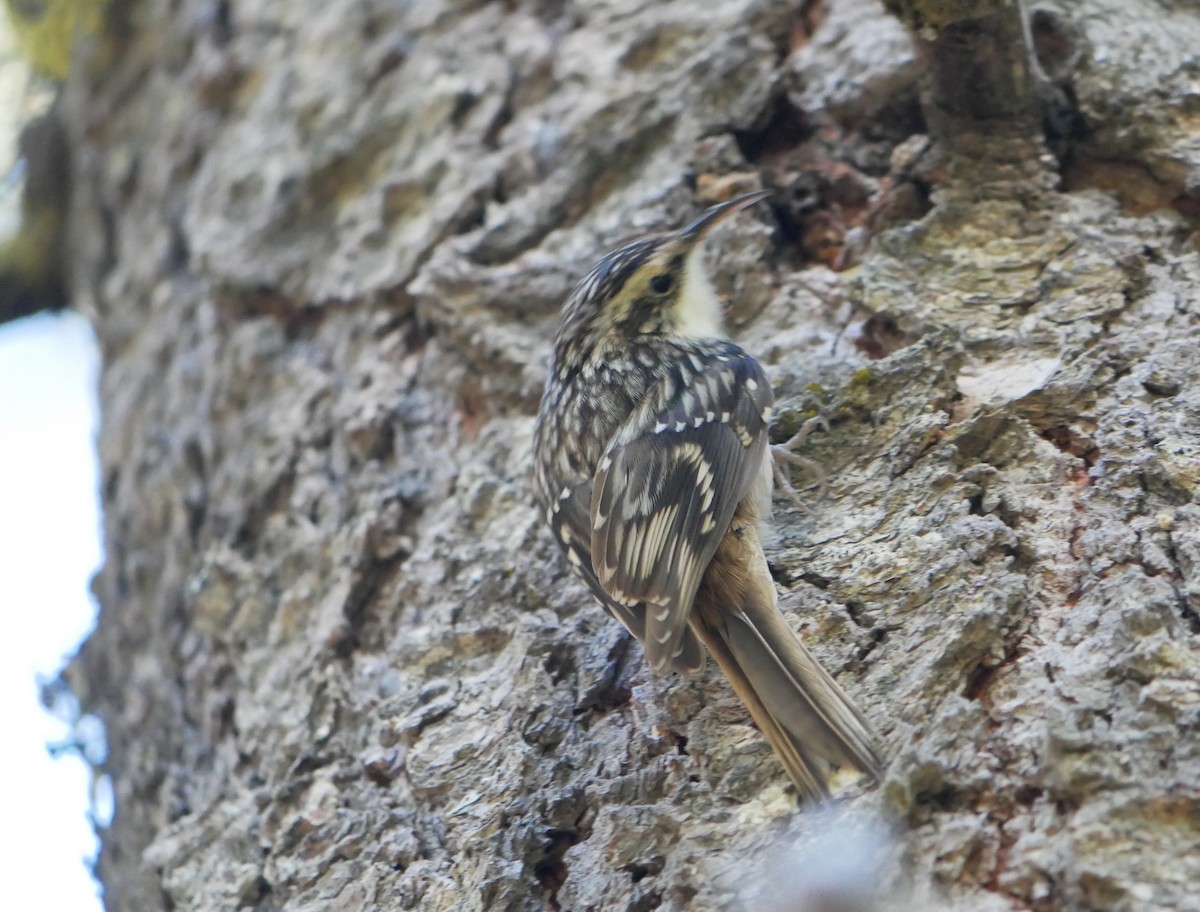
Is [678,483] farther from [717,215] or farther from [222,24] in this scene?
[222,24]

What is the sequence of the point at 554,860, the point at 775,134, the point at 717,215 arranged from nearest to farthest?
the point at 554,860
the point at 717,215
the point at 775,134

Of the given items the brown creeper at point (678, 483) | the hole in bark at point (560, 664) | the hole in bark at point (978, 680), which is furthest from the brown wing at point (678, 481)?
the hole in bark at point (978, 680)

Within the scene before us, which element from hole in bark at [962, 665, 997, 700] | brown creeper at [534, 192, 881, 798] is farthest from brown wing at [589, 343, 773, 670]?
hole in bark at [962, 665, 997, 700]

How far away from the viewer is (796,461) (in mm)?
1947

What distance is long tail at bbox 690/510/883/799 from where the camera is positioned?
57.2 inches

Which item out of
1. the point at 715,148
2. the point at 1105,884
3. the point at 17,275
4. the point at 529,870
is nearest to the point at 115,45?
the point at 17,275

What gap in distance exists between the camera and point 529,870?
5.26 ft

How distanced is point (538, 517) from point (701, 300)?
483 millimetres

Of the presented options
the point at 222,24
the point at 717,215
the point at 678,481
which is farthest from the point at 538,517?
the point at 222,24

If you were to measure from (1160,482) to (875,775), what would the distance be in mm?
523

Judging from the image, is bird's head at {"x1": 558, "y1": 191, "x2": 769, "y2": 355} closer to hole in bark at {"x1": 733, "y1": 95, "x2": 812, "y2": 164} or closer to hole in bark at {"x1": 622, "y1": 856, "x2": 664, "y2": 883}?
hole in bark at {"x1": 733, "y1": 95, "x2": 812, "y2": 164}

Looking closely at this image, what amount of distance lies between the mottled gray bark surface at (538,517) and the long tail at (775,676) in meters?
0.05

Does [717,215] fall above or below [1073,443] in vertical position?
above

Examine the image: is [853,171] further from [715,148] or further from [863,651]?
[863,651]
